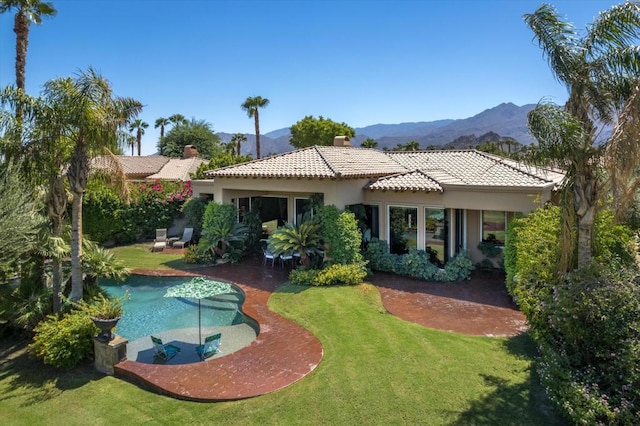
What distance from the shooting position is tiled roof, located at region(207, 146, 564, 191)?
1923 centimetres

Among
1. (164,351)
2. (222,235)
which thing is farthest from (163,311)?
(222,235)

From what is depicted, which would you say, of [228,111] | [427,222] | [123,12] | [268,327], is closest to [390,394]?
[268,327]

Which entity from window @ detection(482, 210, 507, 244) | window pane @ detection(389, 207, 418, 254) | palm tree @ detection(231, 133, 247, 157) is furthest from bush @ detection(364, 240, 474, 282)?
palm tree @ detection(231, 133, 247, 157)

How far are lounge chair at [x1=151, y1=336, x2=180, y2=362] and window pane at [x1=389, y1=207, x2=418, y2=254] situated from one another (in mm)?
12675

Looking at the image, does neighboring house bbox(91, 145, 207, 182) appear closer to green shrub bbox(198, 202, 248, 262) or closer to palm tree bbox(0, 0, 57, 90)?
palm tree bbox(0, 0, 57, 90)

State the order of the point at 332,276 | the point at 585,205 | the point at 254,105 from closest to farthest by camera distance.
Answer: the point at 585,205 → the point at 332,276 → the point at 254,105

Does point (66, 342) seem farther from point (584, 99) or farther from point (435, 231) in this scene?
point (435, 231)

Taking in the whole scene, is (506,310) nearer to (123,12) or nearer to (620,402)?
(620,402)

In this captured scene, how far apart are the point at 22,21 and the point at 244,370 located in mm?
26049

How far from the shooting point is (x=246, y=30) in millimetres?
25297

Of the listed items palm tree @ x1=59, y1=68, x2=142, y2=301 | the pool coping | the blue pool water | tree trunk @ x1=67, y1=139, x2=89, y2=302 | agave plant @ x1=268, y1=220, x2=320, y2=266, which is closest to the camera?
the pool coping

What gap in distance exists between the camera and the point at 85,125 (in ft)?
39.5

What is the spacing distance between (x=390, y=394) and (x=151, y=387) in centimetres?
609

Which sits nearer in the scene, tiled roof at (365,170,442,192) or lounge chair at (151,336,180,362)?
lounge chair at (151,336,180,362)
